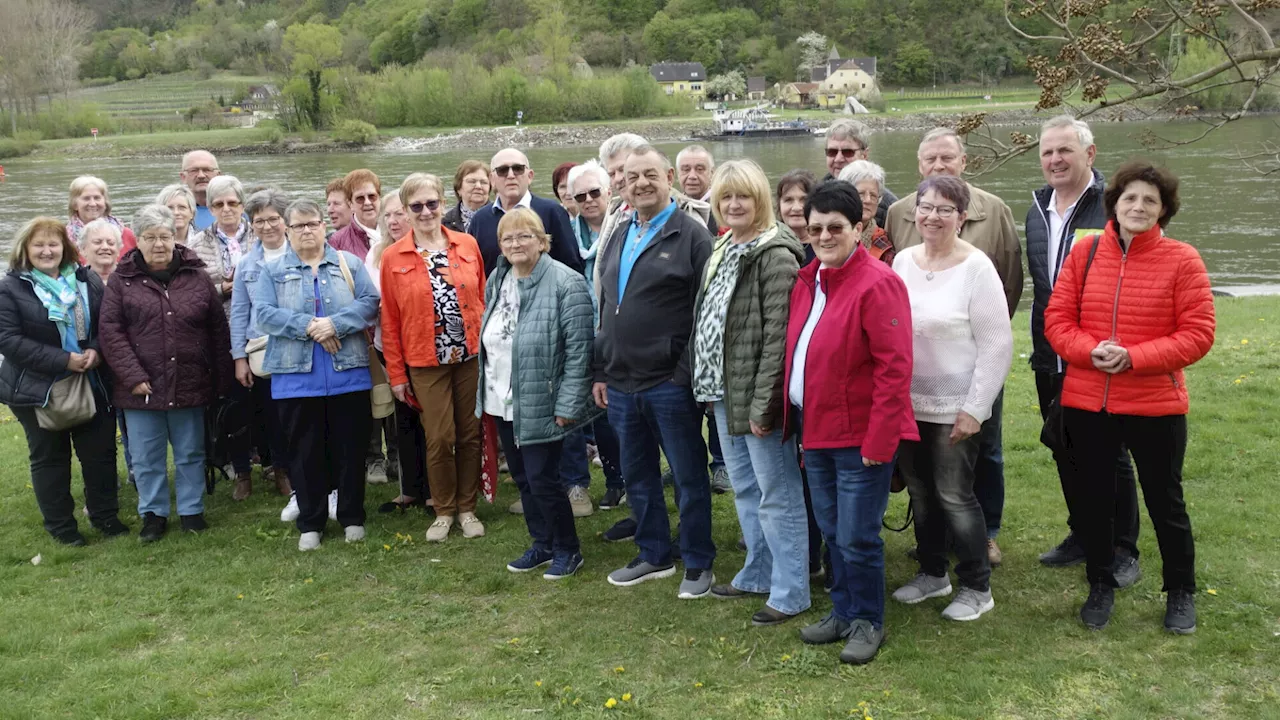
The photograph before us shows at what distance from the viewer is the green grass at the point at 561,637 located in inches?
153

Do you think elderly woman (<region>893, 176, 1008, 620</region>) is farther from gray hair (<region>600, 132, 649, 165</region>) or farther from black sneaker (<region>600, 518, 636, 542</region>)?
black sneaker (<region>600, 518, 636, 542</region>)

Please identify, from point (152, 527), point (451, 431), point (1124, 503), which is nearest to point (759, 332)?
point (1124, 503)

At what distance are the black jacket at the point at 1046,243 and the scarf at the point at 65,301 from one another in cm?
548

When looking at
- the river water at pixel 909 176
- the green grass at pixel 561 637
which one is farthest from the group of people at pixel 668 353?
the river water at pixel 909 176

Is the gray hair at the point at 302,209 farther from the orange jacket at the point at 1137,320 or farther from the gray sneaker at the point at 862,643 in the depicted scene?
the orange jacket at the point at 1137,320

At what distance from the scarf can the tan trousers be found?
2.11 metres

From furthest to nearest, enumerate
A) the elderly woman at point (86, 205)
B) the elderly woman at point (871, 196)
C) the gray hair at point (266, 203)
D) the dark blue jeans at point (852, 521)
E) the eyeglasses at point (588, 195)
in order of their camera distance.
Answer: the elderly woman at point (86, 205) → the eyeglasses at point (588, 195) → the gray hair at point (266, 203) → the elderly woman at point (871, 196) → the dark blue jeans at point (852, 521)

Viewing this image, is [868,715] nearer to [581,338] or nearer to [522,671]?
[522,671]

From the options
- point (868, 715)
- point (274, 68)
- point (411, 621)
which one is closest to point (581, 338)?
point (411, 621)

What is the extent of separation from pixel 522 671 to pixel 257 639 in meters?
1.43

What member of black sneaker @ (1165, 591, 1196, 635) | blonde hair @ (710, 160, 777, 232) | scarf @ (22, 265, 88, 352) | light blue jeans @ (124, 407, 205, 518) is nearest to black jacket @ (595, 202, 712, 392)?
blonde hair @ (710, 160, 777, 232)

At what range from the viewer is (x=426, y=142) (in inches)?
2965

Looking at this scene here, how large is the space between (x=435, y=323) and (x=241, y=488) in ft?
7.91

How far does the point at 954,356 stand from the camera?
4203 millimetres
